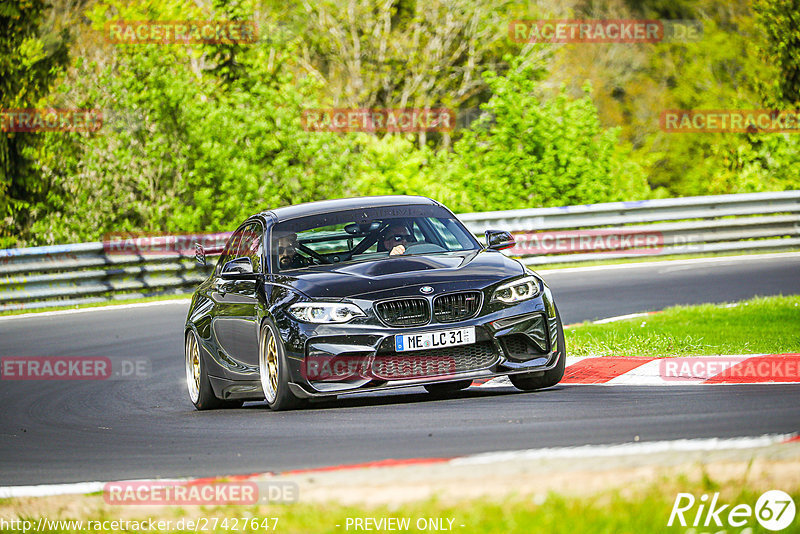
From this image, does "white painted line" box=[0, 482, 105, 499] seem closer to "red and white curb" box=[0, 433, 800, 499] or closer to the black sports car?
"red and white curb" box=[0, 433, 800, 499]

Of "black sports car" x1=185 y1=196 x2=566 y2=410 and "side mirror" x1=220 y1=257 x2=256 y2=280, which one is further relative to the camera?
"side mirror" x1=220 y1=257 x2=256 y2=280

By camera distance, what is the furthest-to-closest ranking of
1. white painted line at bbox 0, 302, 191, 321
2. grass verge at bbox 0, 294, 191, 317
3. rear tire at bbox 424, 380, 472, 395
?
1. grass verge at bbox 0, 294, 191, 317
2. white painted line at bbox 0, 302, 191, 321
3. rear tire at bbox 424, 380, 472, 395

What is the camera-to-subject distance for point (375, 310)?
27.7ft

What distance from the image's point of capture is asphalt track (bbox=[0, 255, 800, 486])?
21.5ft

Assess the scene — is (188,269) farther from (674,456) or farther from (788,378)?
(674,456)

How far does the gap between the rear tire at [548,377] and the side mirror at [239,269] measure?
2.06m

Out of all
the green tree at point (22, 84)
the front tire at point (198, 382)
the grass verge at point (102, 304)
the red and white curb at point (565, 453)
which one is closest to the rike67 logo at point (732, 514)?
the red and white curb at point (565, 453)

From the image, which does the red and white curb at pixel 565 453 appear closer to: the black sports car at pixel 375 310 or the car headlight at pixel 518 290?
the black sports car at pixel 375 310

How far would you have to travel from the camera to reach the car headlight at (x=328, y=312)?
8453 millimetres

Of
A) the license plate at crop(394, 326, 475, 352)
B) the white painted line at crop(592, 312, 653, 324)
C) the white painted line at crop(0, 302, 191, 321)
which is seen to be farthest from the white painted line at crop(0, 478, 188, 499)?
the white painted line at crop(0, 302, 191, 321)

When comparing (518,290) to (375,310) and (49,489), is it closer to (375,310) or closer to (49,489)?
(375,310)

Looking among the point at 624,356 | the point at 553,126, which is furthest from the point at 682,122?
the point at 624,356

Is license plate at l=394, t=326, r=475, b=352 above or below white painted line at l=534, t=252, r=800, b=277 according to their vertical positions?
above

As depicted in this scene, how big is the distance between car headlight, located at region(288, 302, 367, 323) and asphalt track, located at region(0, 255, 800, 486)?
61 cm
